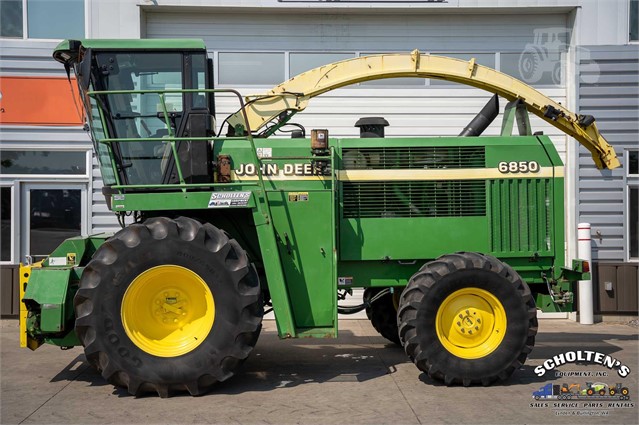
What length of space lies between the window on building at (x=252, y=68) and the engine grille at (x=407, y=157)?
4.45m

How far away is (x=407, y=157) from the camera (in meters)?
7.77

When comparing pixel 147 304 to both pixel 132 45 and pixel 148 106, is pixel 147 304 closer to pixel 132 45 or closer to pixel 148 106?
pixel 148 106

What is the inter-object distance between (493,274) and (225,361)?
2.79 meters

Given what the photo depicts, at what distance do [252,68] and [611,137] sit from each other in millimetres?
6084

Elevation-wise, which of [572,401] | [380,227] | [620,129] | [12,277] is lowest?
[572,401]

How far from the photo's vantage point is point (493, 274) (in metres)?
7.08

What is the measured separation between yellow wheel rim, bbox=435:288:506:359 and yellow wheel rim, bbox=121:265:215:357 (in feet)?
7.74

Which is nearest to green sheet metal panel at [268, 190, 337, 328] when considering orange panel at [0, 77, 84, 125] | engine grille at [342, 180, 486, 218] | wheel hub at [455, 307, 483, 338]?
engine grille at [342, 180, 486, 218]

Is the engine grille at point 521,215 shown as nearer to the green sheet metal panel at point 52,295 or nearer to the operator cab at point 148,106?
the operator cab at point 148,106

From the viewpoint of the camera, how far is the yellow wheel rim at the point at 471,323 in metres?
7.10

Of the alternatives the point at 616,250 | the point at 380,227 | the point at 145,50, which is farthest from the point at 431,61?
the point at 616,250

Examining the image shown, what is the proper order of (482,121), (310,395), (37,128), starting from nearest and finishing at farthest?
(310,395) → (482,121) → (37,128)

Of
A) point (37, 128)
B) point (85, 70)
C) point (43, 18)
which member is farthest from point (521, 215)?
point (43, 18)

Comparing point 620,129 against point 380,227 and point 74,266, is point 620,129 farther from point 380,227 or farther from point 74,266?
point 74,266
